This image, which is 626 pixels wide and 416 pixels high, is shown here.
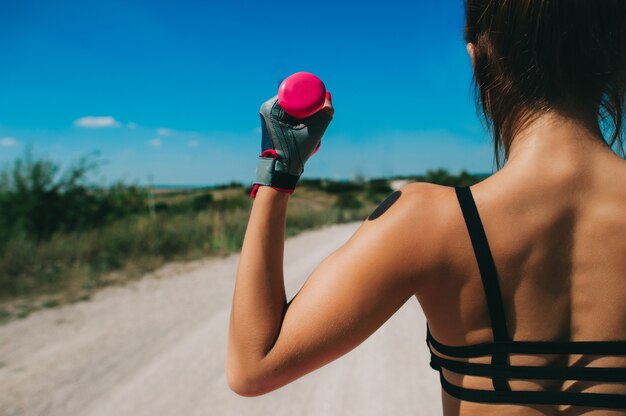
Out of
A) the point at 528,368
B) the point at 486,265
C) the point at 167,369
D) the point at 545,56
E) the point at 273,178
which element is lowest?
the point at 167,369

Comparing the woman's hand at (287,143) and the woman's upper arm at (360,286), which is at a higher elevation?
the woman's hand at (287,143)

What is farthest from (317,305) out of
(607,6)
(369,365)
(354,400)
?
(369,365)

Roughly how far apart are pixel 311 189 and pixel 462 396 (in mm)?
55005

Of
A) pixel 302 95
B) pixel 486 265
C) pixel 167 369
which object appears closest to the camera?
pixel 486 265

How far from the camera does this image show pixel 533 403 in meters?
0.87

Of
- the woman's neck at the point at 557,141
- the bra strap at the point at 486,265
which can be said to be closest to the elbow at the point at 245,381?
the bra strap at the point at 486,265

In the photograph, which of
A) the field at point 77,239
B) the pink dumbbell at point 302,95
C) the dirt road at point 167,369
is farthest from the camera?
the field at point 77,239

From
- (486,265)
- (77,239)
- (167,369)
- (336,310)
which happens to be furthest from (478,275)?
(77,239)

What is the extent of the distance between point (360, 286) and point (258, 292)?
0.23 m

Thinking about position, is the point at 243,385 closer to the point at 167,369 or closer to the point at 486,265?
the point at 486,265

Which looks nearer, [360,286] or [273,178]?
[360,286]

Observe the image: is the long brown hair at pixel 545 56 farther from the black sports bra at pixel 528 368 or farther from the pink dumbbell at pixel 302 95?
the pink dumbbell at pixel 302 95

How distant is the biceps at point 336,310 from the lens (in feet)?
2.68

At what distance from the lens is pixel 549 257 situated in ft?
2.71
